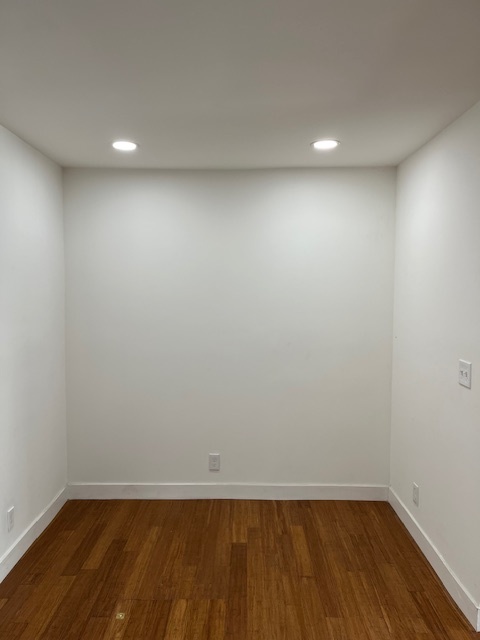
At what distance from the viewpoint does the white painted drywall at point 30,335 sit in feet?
8.04

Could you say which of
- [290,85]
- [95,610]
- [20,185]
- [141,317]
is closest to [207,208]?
[141,317]

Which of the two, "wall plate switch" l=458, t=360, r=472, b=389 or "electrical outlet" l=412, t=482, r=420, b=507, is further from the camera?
"electrical outlet" l=412, t=482, r=420, b=507

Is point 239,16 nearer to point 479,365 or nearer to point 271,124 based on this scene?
A: point 271,124

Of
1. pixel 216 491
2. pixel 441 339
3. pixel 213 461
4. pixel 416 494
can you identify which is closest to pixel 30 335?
pixel 213 461

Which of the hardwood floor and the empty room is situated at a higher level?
the empty room

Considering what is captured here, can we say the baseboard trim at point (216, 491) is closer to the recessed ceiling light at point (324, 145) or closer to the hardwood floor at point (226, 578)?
the hardwood floor at point (226, 578)

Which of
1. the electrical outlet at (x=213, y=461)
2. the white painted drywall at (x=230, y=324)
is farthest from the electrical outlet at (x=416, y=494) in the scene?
the electrical outlet at (x=213, y=461)

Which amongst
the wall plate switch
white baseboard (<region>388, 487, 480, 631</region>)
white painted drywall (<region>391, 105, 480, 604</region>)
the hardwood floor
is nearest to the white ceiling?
white painted drywall (<region>391, 105, 480, 604</region>)

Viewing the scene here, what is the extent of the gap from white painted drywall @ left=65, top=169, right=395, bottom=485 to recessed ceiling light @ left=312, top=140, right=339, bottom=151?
1.60 feet

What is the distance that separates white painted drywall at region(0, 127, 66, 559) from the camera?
8.04ft

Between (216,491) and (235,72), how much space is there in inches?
108

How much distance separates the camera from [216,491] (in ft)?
11.1

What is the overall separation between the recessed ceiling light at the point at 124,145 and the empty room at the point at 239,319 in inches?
0.9

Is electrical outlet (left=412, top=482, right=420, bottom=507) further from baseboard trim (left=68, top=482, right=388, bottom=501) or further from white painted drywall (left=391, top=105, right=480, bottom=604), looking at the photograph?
baseboard trim (left=68, top=482, right=388, bottom=501)
